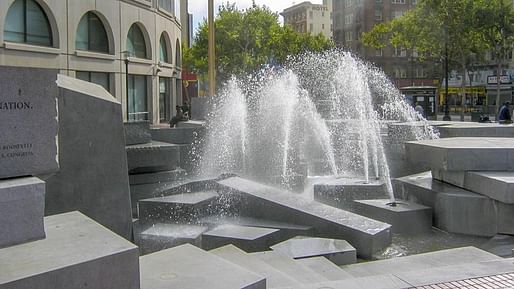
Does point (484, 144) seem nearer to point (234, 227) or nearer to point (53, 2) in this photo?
point (234, 227)

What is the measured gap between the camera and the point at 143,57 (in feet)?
116

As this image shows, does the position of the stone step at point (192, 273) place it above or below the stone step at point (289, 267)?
above

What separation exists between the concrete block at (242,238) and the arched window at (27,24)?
20.3 metres

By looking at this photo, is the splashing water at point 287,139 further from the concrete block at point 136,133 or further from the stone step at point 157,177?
the concrete block at point 136,133

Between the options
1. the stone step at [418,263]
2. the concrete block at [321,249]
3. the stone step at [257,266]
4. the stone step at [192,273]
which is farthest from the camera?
the concrete block at [321,249]

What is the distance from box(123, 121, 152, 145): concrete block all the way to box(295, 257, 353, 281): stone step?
18.7 ft

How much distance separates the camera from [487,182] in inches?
279

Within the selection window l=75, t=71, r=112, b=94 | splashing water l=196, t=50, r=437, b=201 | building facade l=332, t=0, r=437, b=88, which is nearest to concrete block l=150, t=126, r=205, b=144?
splashing water l=196, t=50, r=437, b=201

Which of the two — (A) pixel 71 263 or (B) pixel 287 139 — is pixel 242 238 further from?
(B) pixel 287 139

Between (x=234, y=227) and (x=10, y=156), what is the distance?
11.9ft

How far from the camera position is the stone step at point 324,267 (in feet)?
16.4

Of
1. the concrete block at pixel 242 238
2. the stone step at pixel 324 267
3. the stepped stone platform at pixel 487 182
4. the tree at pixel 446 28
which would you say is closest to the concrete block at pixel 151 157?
the concrete block at pixel 242 238

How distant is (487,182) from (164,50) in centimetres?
3544

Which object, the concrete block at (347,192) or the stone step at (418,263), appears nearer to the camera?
the stone step at (418,263)
